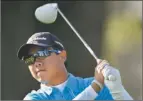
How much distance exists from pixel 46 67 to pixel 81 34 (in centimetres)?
323

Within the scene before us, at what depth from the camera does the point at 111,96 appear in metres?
2.87

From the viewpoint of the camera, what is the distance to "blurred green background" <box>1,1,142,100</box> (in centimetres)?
602

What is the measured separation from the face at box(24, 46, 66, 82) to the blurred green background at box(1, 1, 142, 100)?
10.1 feet

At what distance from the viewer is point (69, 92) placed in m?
2.86

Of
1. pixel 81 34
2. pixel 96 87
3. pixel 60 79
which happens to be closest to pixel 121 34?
pixel 81 34

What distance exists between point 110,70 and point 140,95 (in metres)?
3.10

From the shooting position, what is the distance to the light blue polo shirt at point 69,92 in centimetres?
285

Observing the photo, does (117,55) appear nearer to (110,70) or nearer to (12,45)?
(12,45)

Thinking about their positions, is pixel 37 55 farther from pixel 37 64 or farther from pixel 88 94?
pixel 88 94

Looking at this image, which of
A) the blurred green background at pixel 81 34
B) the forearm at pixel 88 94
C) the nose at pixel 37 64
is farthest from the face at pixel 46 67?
the blurred green background at pixel 81 34

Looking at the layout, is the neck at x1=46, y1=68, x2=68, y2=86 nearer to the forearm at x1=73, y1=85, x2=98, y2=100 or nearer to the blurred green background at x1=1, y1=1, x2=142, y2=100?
the forearm at x1=73, y1=85, x2=98, y2=100

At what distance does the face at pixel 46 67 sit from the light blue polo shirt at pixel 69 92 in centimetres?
7

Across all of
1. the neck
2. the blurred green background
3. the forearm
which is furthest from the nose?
the blurred green background

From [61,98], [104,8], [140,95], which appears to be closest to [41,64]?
[61,98]
